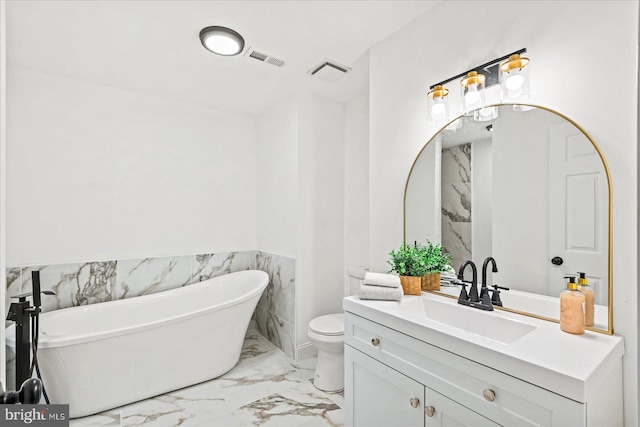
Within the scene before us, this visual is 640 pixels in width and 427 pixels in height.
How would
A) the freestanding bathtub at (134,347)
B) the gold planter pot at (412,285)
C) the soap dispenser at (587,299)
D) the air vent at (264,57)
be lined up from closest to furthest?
the soap dispenser at (587,299) < the gold planter pot at (412,285) < the freestanding bathtub at (134,347) < the air vent at (264,57)

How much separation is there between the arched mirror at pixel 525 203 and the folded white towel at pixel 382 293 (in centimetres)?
31

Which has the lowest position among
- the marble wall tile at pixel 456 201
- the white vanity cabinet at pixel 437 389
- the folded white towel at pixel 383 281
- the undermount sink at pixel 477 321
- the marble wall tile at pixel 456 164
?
the white vanity cabinet at pixel 437 389

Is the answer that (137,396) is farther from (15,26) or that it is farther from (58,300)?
(15,26)

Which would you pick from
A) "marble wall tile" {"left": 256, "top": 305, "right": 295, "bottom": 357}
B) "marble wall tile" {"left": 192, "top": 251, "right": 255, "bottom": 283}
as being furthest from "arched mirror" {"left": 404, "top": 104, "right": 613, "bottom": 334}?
"marble wall tile" {"left": 192, "top": 251, "right": 255, "bottom": 283}

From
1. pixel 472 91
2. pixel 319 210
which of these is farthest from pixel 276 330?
pixel 472 91

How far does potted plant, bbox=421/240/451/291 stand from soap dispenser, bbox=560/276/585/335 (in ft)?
1.95

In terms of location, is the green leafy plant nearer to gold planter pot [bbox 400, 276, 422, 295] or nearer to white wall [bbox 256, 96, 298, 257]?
gold planter pot [bbox 400, 276, 422, 295]

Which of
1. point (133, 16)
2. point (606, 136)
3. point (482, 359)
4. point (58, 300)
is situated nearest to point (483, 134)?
point (606, 136)

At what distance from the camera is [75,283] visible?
2.62 meters

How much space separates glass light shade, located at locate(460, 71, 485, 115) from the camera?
1.54 meters

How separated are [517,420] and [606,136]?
1.07 meters

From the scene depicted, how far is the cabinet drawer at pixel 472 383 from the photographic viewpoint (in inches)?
36.8

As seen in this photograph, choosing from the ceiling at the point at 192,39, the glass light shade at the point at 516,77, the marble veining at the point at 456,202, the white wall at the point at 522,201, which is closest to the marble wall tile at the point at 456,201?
the marble veining at the point at 456,202

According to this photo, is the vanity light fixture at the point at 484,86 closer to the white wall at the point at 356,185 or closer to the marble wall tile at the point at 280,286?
the white wall at the point at 356,185
